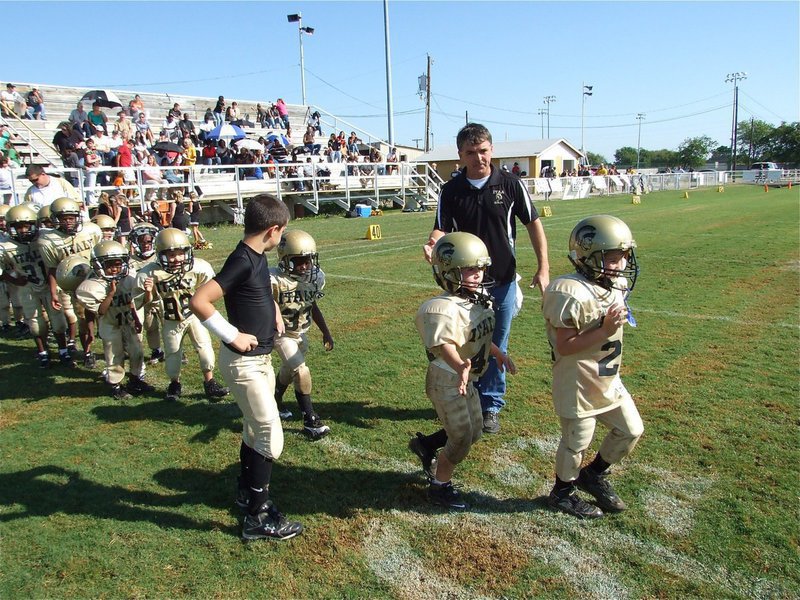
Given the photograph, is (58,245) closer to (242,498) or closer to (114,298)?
(114,298)

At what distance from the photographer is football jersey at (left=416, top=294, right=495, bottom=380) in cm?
351

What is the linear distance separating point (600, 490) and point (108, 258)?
4.96 meters

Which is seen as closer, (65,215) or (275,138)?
(65,215)

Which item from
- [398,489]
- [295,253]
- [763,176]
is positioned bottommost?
[398,489]

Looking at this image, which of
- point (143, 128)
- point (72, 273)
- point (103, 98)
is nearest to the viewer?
point (72, 273)

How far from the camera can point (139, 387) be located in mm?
6191

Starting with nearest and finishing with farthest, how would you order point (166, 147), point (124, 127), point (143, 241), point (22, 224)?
point (143, 241) → point (22, 224) → point (166, 147) → point (124, 127)

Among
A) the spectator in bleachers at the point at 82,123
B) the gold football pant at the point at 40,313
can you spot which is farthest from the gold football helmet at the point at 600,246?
the spectator in bleachers at the point at 82,123

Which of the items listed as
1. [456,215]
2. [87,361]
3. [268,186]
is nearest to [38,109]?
[268,186]

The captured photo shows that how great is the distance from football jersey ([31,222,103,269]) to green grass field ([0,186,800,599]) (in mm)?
1279

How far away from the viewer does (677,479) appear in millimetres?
4141

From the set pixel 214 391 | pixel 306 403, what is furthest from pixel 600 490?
pixel 214 391

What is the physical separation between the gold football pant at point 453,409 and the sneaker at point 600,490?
0.78 m

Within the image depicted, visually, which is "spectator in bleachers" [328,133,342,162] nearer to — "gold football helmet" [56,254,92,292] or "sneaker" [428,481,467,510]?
"gold football helmet" [56,254,92,292]
